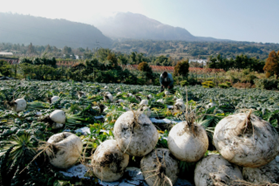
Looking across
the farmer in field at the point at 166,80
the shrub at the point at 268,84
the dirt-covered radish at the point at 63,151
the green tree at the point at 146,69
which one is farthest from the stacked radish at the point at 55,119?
the shrub at the point at 268,84

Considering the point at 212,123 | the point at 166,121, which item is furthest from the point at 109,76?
the point at 212,123

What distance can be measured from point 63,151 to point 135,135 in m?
1.02

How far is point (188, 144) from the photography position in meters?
1.66

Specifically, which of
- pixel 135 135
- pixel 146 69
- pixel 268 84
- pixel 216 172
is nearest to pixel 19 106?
pixel 135 135

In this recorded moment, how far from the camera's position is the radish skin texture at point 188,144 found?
166 cm

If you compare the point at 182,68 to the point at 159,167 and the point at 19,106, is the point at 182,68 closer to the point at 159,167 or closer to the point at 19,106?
the point at 19,106

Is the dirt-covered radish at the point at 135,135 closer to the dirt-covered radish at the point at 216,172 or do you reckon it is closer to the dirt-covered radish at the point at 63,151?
the dirt-covered radish at the point at 216,172

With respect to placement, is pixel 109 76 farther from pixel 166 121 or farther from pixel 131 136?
pixel 131 136

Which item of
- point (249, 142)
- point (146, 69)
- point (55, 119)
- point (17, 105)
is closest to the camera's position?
point (249, 142)

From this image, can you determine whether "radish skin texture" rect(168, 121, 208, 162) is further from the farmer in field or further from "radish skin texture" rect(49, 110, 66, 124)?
the farmer in field

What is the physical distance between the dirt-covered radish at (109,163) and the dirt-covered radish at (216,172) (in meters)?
0.89

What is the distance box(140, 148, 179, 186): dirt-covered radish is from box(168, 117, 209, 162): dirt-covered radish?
11cm

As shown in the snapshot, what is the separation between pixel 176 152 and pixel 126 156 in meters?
0.64

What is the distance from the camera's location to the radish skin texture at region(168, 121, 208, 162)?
5.45 feet
